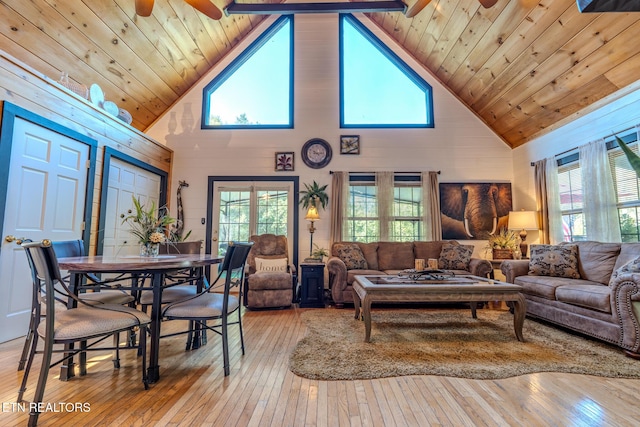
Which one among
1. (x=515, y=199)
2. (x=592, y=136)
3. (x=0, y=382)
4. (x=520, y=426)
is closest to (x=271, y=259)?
(x=0, y=382)

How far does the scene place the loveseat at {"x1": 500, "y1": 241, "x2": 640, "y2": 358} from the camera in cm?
244

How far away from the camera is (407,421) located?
1.59 meters

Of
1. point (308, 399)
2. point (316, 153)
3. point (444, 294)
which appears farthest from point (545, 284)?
point (316, 153)

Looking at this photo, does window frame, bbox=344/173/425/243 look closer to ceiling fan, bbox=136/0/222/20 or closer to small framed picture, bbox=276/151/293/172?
small framed picture, bbox=276/151/293/172

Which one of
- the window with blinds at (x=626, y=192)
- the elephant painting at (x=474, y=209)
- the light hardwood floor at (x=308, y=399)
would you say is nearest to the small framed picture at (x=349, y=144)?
the elephant painting at (x=474, y=209)

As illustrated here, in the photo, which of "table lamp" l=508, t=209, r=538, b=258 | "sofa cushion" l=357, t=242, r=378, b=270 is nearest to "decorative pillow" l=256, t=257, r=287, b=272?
"sofa cushion" l=357, t=242, r=378, b=270

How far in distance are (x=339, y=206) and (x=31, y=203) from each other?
12.9 feet

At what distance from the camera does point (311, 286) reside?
4.39 meters

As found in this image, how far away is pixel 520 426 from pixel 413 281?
157 cm

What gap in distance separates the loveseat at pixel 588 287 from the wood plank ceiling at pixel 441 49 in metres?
1.99

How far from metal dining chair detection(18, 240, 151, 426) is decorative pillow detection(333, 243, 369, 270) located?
302 cm

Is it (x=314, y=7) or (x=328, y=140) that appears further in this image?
(x=328, y=140)

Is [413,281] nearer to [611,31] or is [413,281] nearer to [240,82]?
[611,31]

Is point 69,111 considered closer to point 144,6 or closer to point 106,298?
point 144,6
